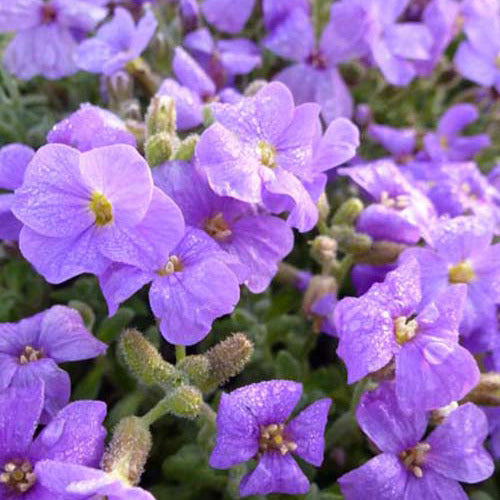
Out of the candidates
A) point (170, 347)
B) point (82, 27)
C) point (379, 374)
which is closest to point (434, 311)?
point (379, 374)

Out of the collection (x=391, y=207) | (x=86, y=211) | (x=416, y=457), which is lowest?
(x=416, y=457)

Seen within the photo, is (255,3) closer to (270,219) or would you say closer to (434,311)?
(270,219)

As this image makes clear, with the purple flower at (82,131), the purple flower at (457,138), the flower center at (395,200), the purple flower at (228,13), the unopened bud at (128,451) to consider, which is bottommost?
the purple flower at (457,138)

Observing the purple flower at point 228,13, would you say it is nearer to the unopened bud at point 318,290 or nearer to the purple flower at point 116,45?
the purple flower at point 116,45

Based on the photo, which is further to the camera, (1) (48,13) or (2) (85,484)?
(1) (48,13)

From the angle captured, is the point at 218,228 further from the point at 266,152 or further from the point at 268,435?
the point at 268,435

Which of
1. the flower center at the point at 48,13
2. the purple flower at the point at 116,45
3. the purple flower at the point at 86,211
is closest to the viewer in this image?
the purple flower at the point at 86,211

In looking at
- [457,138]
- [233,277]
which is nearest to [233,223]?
[233,277]

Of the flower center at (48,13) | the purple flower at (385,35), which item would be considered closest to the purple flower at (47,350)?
the flower center at (48,13)
